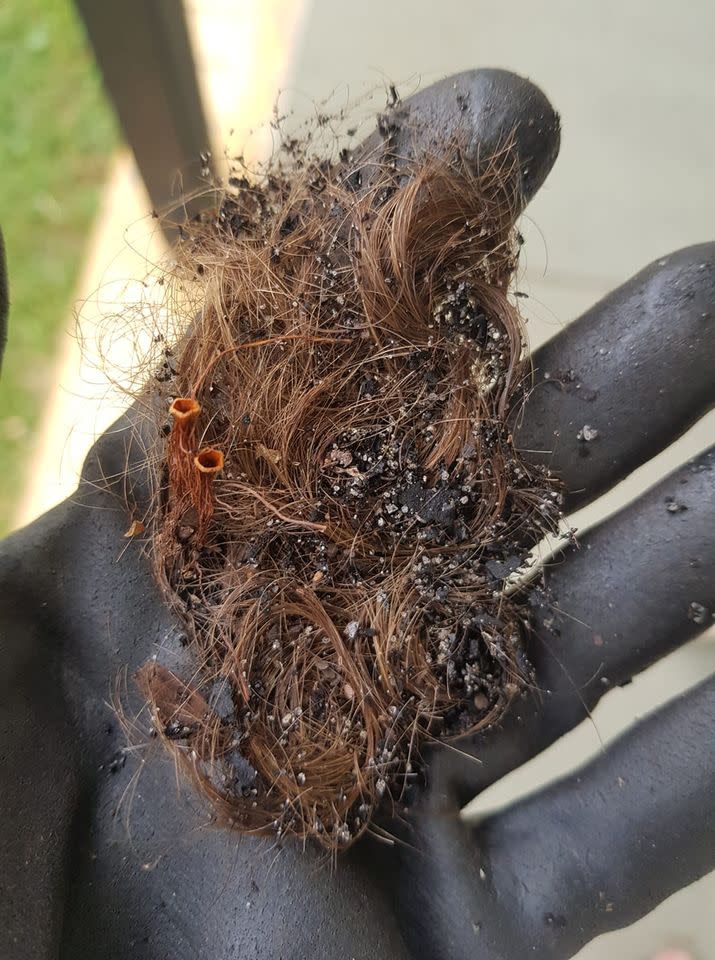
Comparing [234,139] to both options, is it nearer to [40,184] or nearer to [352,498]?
[40,184]

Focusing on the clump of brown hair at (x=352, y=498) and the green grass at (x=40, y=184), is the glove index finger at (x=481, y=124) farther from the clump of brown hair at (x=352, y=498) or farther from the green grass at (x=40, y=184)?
the green grass at (x=40, y=184)

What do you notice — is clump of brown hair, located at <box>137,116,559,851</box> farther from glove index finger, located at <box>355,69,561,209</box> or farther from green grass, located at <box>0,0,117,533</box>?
green grass, located at <box>0,0,117,533</box>

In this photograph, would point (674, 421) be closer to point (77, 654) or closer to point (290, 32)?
point (77, 654)

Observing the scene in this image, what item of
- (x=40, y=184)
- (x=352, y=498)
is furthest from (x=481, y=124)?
(x=40, y=184)

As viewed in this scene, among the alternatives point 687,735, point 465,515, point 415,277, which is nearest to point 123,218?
point 415,277

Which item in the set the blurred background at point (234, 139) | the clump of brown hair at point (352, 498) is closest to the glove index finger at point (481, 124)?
the clump of brown hair at point (352, 498)

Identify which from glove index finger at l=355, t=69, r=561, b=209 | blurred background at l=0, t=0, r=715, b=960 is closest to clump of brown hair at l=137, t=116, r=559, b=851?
glove index finger at l=355, t=69, r=561, b=209
